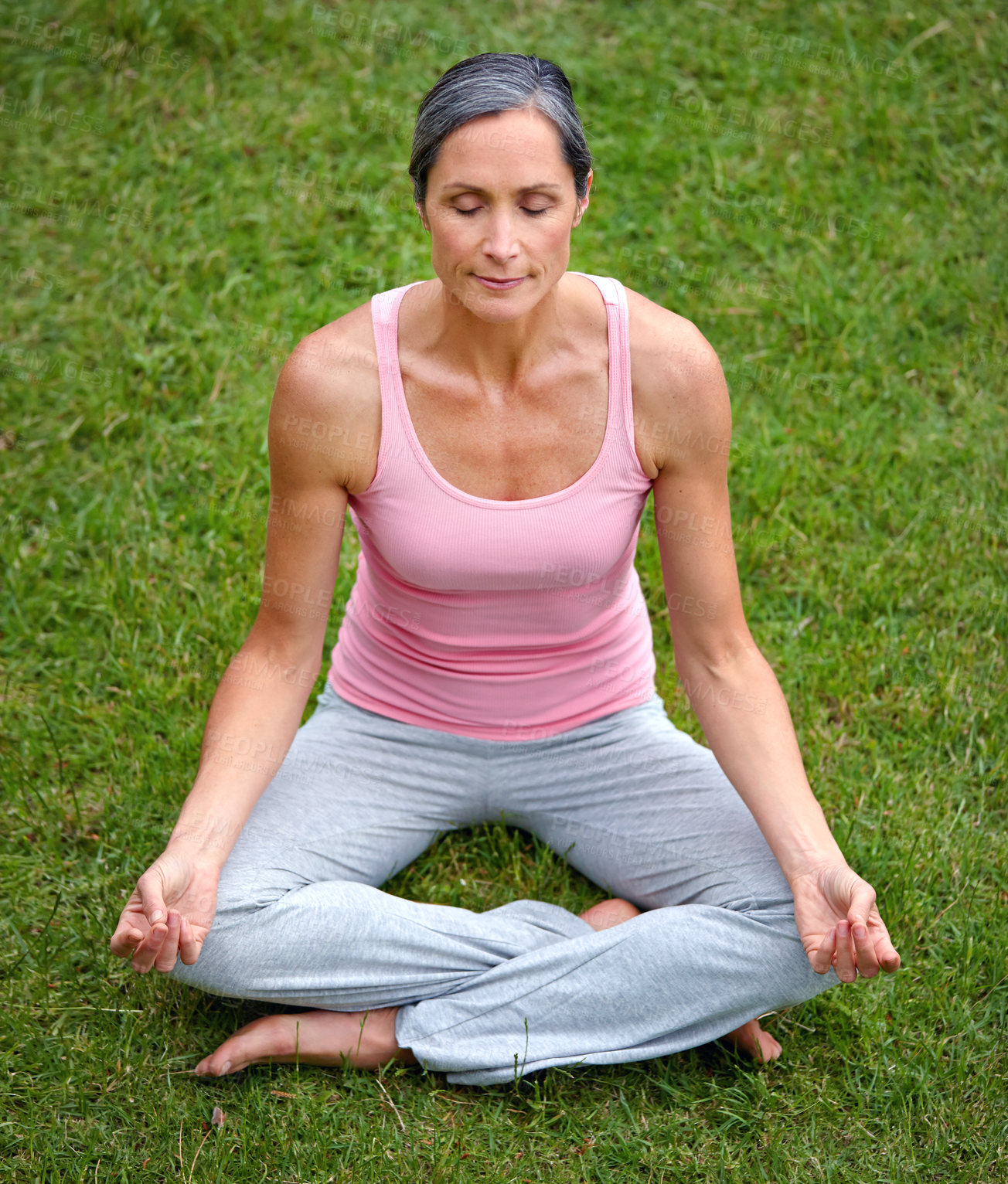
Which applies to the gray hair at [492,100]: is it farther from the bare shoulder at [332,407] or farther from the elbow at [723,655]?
the elbow at [723,655]

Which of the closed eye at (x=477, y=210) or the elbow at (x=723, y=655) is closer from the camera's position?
the closed eye at (x=477, y=210)

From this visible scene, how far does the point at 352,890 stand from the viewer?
2801 mm

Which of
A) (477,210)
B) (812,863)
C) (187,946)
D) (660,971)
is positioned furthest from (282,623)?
(812,863)

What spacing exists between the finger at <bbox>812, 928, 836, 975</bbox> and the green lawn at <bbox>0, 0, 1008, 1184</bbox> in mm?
445

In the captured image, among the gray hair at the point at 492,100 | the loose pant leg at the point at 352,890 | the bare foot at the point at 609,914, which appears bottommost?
the bare foot at the point at 609,914

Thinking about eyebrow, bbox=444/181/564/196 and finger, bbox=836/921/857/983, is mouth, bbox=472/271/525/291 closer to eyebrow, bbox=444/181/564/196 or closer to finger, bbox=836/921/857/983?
eyebrow, bbox=444/181/564/196

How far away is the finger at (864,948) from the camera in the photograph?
2.32 meters

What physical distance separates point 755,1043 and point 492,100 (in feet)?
6.57

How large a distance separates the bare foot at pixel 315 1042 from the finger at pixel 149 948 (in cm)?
46

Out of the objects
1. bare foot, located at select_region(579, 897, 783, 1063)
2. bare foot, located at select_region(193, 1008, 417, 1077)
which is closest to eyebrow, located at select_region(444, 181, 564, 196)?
bare foot, located at select_region(579, 897, 783, 1063)

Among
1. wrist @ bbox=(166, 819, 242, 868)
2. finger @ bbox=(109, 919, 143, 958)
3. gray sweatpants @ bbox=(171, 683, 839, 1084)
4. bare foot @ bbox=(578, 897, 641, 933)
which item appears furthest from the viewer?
bare foot @ bbox=(578, 897, 641, 933)

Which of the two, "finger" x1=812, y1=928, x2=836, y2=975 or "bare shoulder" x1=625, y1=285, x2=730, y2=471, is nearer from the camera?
"finger" x1=812, y1=928, x2=836, y2=975

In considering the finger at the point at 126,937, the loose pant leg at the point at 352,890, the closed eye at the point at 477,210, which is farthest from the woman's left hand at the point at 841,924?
the closed eye at the point at 477,210

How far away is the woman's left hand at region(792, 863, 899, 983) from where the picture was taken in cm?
233
